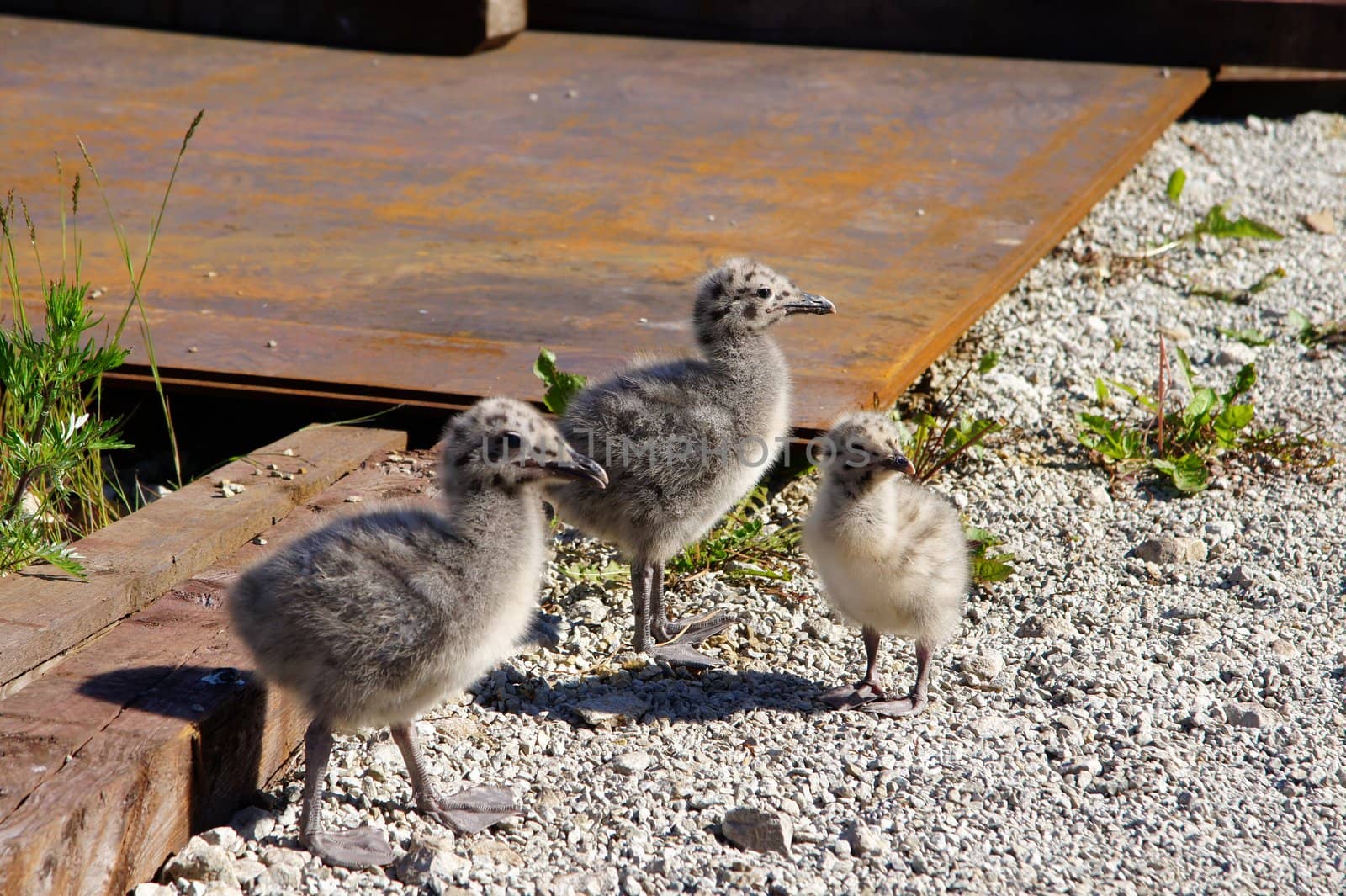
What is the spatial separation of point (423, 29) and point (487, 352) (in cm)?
536

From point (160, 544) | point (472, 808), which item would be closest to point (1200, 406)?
point (472, 808)

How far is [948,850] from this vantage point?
3.46 metres

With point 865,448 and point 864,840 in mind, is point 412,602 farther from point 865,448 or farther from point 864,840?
point 865,448

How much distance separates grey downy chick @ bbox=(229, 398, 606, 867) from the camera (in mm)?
3342

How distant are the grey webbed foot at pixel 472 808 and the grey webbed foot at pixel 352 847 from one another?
0.51ft

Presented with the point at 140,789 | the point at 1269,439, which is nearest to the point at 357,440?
the point at 140,789

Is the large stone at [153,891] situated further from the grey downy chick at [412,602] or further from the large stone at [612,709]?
the large stone at [612,709]

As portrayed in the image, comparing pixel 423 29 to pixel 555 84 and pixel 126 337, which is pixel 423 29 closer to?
pixel 555 84

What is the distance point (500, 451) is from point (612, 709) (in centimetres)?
103

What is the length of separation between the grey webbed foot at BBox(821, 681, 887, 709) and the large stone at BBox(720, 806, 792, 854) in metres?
0.79

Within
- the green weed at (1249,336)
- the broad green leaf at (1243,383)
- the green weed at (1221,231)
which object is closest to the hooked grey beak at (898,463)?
the broad green leaf at (1243,383)

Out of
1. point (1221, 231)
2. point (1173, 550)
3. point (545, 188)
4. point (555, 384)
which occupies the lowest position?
point (1173, 550)

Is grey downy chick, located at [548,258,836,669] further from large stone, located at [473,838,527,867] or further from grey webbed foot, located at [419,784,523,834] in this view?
large stone, located at [473,838,527,867]

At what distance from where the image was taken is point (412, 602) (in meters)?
3.40
